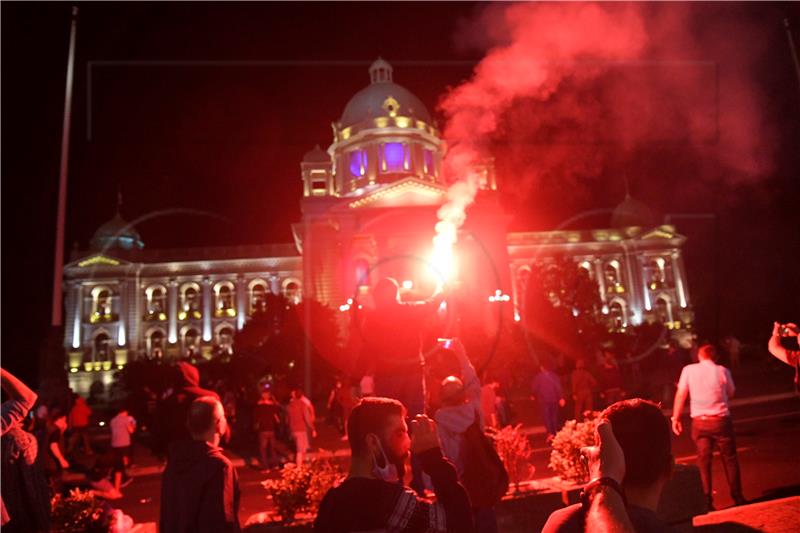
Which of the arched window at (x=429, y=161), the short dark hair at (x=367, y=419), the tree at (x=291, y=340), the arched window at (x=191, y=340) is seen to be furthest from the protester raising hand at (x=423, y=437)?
the arched window at (x=191, y=340)

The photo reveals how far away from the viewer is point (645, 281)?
55.3 meters

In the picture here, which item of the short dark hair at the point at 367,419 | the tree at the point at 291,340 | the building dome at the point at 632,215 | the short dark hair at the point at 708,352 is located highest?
the building dome at the point at 632,215

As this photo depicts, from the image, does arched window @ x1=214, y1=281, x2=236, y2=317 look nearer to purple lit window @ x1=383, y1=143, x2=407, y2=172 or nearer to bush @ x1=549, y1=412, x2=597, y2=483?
purple lit window @ x1=383, y1=143, x2=407, y2=172

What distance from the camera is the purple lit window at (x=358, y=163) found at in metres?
52.3

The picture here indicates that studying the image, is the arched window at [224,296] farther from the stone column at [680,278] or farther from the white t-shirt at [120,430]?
the white t-shirt at [120,430]

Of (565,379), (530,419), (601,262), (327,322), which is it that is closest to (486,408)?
(530,419)

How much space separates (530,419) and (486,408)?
5931 mm

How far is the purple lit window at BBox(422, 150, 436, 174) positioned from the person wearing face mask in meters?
51.3

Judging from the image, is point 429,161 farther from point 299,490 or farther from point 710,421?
point 299,490

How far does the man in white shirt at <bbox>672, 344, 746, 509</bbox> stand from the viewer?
21.3 feet

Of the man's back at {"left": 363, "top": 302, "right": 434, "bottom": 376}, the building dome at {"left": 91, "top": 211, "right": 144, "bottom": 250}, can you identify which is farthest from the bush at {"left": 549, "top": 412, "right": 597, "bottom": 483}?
the building dome at {"left": 91, "top": 211, "right": 144, "bottom": 250}

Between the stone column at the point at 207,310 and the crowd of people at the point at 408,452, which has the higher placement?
the stone column at the point at 207,310

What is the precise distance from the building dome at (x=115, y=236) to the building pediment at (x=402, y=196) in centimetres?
2724

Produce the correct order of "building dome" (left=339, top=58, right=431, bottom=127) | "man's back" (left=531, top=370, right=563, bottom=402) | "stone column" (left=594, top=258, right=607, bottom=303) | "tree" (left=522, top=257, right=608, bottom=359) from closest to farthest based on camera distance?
"man's back" (left=531, top=370, right=563, bottom=402), "tree" (left=522, top=257, right=608, bottom=359), "building dome" (left=339, top=58, right=431, bottom=127), "stone column" (left=594, top=258, right=607, bottom=303)
